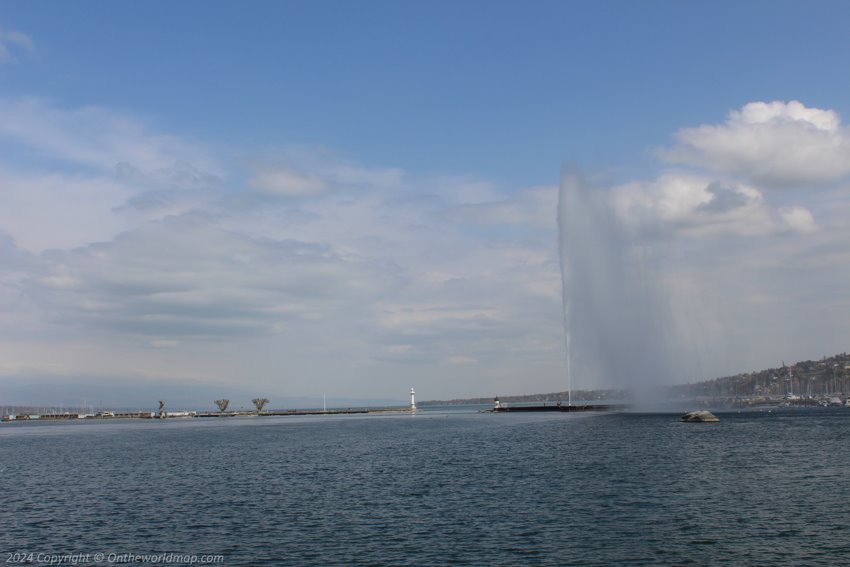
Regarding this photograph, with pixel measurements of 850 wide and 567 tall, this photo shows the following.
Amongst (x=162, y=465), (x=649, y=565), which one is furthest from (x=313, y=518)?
(x=162, y=465)

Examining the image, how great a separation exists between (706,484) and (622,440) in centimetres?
3265

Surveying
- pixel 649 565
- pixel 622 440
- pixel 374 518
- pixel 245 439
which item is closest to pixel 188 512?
pixel 374 518

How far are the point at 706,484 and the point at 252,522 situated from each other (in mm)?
29298

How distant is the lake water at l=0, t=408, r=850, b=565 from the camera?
95.9 ft

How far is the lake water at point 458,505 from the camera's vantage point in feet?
95.9

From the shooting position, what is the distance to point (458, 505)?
39.5m

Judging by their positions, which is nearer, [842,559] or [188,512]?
[842,559]

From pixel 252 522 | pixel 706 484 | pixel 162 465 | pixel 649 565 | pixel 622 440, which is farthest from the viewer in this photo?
pixel 622 440

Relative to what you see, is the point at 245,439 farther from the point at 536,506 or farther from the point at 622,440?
the point at 536,506

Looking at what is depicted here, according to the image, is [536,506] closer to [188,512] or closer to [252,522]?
[252,522]

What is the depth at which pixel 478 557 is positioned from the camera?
28047mm

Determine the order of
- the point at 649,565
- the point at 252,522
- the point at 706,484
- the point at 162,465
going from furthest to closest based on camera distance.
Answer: the point at 162,465 < the point at 706,484 < the point at 252,522 < the point at 649,565

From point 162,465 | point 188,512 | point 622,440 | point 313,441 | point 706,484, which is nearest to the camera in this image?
point 188,512

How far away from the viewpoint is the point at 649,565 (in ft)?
86.5
